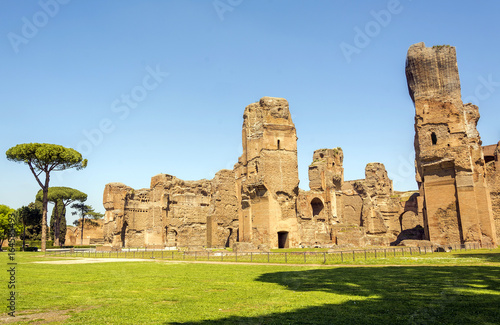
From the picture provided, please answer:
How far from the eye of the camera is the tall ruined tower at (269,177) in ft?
109

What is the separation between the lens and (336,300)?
24.9 feet

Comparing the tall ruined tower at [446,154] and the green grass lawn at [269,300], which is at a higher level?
the tall ruined tower at [446,154]

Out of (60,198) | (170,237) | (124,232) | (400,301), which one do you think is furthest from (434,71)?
(60,198)

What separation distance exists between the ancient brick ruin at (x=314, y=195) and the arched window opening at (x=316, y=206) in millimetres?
127

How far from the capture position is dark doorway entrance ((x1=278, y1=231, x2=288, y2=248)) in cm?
3369

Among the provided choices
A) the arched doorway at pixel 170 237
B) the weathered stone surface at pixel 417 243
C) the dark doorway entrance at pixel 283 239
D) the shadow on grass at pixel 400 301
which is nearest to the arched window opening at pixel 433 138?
the weathered stone surface at pixel 417 243

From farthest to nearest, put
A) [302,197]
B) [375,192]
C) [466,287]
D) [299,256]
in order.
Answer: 1. [375,192]
2. [302,197]
3. [299,256]
4. [466,287]

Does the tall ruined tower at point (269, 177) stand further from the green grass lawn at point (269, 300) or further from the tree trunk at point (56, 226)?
the tree trunk at point (56, 226)

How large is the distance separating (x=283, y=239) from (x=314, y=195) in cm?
1202

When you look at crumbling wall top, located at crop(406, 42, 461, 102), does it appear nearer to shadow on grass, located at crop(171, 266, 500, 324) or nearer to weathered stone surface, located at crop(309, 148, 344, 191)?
weathered stone surface, located at crop(309, 148, 344, 191)

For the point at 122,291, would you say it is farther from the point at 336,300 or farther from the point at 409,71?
the point at 409,71

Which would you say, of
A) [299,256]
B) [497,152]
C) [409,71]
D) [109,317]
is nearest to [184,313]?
[109,317]

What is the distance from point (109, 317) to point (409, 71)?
3261cm

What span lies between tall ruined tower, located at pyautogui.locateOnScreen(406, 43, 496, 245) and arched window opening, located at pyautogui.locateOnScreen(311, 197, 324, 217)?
1459 cm
